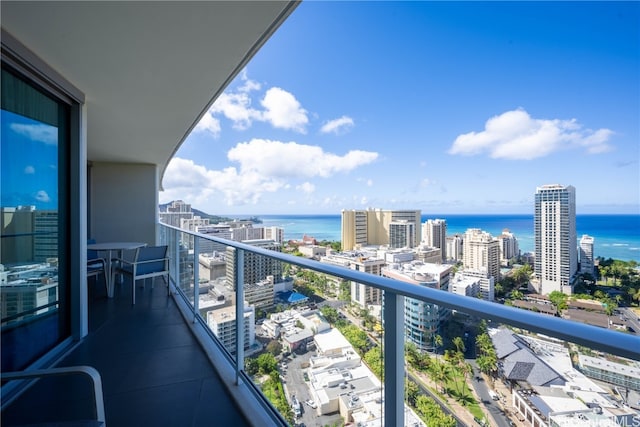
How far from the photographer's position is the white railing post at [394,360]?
3.29 ft

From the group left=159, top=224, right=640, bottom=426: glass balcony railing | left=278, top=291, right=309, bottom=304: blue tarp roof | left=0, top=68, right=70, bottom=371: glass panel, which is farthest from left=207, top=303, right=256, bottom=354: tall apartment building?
left=0, top=68, right=70, bottom=371: glass panel

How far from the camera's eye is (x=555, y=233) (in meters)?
5.63

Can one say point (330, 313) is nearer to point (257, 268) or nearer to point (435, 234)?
point (257, 268)

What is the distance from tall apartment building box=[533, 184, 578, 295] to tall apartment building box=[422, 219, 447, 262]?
2.48 metres

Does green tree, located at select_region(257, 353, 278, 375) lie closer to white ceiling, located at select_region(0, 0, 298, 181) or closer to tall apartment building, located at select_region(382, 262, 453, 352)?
tall apartment building, located at select_region(382, 262, 453, 352)

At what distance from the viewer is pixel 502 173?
2202 cm

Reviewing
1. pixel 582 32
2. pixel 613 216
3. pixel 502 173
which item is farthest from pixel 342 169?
pixel 613 216

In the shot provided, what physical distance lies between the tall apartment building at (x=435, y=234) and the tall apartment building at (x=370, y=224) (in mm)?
236

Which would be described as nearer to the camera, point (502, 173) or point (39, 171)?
point (39, 171)

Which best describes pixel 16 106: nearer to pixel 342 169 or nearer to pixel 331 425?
pixel 331 425

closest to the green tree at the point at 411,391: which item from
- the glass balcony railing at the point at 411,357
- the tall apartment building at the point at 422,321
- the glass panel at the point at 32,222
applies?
the glass balcony railing at the point at 411,357

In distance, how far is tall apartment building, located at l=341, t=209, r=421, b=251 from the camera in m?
9.73

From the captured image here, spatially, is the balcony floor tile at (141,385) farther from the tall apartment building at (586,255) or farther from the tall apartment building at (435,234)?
the tall apartment building at (435,234)

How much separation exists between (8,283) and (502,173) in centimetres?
2600
